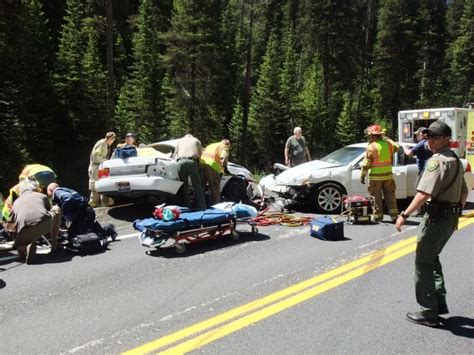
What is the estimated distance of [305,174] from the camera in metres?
9.91

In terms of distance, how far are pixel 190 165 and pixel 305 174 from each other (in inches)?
99.7

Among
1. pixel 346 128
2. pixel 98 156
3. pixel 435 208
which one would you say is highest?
pixel 346 128

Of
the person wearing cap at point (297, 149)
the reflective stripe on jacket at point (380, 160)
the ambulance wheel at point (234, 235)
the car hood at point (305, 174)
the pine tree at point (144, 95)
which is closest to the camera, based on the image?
the ambulance wheel at point (234, 235)

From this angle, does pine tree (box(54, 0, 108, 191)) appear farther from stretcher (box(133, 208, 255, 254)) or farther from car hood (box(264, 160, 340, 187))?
stretcher (box(133, 208, 255, 254))

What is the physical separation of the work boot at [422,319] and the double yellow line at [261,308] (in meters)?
1.02

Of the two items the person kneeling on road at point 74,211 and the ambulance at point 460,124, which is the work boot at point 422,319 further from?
the ambulance at point 460,124

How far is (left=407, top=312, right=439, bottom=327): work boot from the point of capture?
4152 mm

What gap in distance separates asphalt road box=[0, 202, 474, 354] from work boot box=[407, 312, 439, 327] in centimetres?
6

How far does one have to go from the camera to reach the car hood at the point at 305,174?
9852 mm

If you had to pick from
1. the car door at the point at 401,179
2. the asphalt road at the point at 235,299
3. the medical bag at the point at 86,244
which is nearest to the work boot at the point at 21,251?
the asphalt road at the point at 235,299

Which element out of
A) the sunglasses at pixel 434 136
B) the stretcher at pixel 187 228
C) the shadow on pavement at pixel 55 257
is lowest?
the shadow on pavement at pixel 55 257

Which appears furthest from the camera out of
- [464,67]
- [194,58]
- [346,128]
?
[464,67]

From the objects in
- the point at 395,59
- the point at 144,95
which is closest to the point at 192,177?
the point at 144,95

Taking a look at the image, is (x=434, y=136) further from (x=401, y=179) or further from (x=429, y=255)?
(x=401, y=179)
